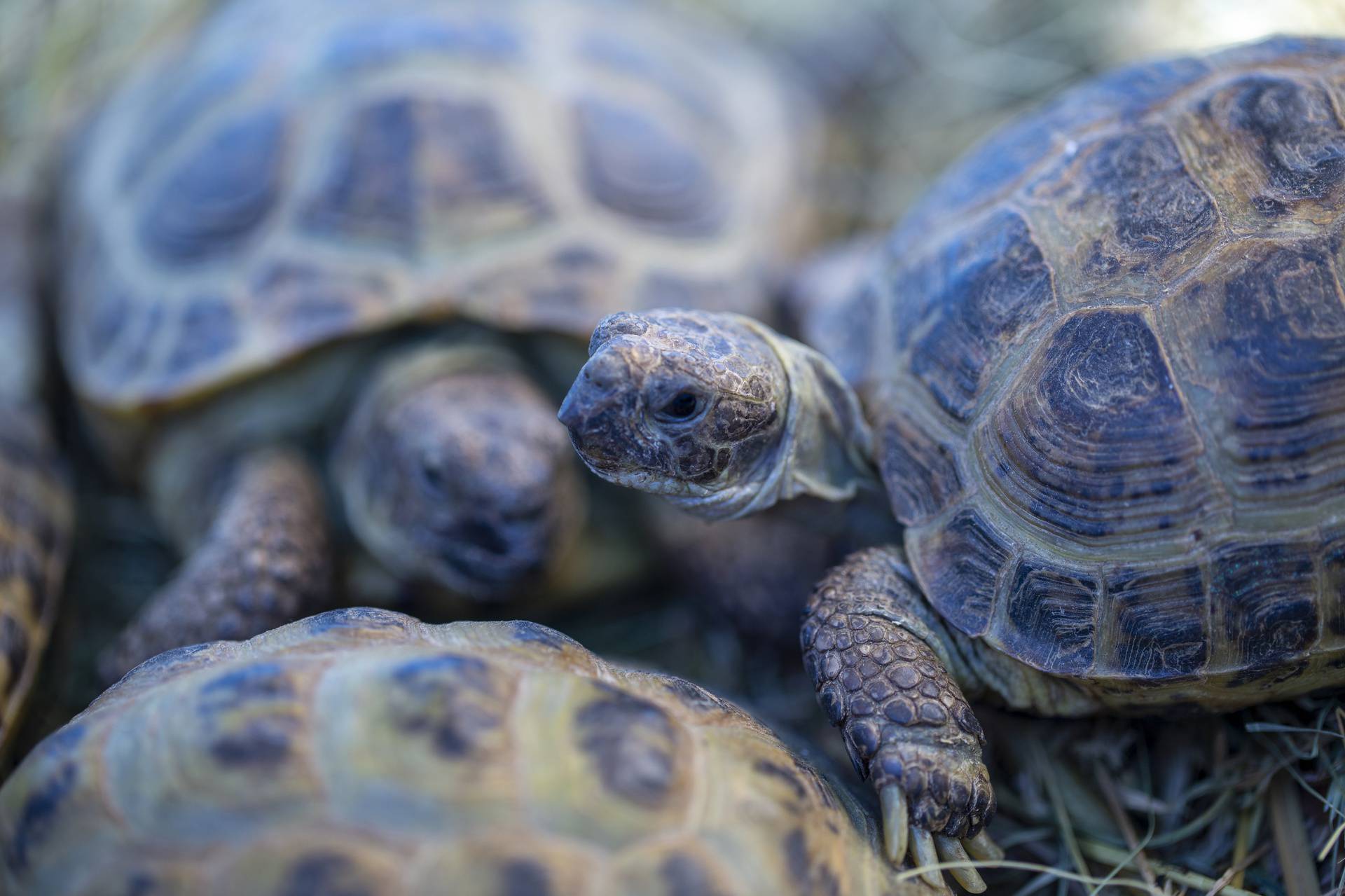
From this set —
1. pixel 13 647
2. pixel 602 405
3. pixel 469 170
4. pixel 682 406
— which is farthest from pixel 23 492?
pixel 682 406

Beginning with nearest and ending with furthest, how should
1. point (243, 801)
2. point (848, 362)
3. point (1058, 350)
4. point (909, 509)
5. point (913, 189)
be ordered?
1. point (243, 801)
2. point (1058, 350)
3. point (909, 509)
4. point (848, 362)
5. point (913, 189)

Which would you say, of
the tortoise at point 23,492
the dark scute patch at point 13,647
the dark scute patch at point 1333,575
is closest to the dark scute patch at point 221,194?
the tortoise at point 23,492

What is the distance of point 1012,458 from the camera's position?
1825mm

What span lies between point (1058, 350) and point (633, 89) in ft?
5.97

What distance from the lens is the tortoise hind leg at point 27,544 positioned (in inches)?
85.1

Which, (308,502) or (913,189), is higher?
(913,189)

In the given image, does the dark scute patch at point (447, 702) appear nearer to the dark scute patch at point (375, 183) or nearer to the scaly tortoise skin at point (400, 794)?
the scaly tortoise skin at point (400, 794)

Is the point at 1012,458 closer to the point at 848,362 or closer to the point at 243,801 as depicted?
the point at 848,362

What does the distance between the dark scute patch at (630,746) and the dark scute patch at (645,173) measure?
174 centimetres

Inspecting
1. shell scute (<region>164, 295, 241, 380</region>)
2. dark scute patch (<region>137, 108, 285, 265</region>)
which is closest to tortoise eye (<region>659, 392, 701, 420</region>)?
shell scute (<region>164, 295, 241, 380</region>)

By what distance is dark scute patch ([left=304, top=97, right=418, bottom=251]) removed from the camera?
8.90ft

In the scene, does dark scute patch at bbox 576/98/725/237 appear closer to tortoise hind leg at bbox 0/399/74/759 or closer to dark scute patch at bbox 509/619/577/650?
dark scute patch at bbox 509/619/577/650

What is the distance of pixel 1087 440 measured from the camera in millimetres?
1756

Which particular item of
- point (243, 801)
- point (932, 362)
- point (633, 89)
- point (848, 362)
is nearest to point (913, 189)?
point (633, 89)
